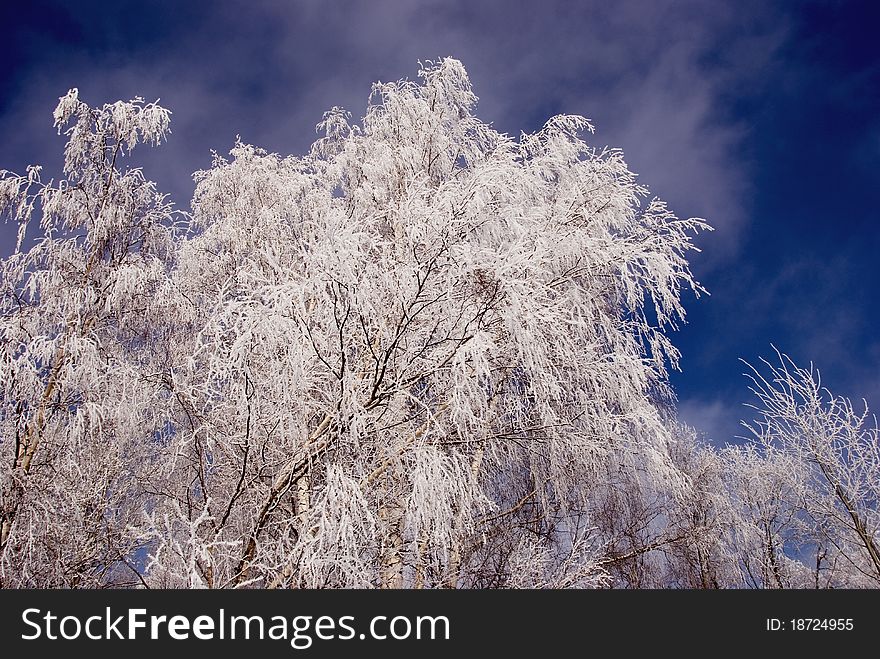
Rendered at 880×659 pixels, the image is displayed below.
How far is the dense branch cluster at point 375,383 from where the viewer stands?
3.83 m

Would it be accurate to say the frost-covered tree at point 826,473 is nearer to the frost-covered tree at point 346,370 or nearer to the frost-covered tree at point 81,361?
the frost-covered tree at point 346,370

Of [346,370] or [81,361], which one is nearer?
[346,370]

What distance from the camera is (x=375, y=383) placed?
12.6ft

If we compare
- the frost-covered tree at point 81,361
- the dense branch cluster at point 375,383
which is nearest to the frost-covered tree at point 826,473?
the dense branch cluster at point 375,383

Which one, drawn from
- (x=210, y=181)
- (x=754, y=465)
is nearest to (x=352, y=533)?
(x=210, y=181)

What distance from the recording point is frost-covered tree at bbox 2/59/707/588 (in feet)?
12.5

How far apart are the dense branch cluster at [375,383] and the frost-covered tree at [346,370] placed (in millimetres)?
26

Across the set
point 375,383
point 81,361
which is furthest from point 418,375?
point 81,361

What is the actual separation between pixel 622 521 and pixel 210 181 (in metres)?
6.48

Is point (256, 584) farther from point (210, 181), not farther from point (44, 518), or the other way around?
point (210, 181)

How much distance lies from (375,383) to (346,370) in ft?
0.72

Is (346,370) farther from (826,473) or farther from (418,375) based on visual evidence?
(826,473)

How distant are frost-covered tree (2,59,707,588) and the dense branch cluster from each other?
1.0 inches

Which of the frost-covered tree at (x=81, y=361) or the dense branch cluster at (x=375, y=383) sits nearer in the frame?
the dense branch cluster at (x=375, y=383)
